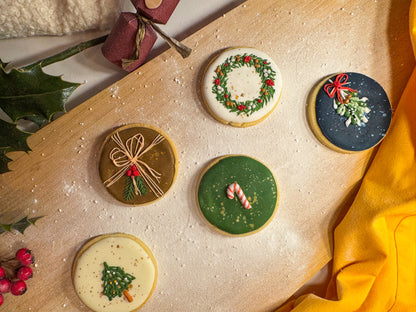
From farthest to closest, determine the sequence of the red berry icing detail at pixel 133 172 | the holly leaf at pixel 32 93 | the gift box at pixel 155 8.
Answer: the red berry icing detail at pixel 133 172
the gift box at pixel 155 8
the holly leaf at pixel 32 93

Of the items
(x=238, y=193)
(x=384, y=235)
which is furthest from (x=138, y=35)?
(x=384, y=235)

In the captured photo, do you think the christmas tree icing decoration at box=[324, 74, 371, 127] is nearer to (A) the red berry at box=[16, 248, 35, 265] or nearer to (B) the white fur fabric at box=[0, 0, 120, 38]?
(B) the white fur fabric at box=[0, 0, 120, 38]

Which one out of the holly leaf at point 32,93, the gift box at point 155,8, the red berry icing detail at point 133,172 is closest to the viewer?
the holly leaf at point 32,93

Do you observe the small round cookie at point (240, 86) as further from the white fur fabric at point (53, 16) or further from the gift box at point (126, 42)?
the white fur fabric at point (53, 16)

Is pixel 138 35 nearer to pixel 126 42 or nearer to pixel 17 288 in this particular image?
pixel 126 42

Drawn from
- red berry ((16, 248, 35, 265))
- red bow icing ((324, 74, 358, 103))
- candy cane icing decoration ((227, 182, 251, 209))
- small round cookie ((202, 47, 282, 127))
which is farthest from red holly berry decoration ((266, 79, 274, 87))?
red berry ((16, 248, 35, 265))

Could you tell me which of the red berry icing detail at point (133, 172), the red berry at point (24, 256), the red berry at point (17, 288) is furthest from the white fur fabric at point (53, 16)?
the red berry at point (17, 288)
